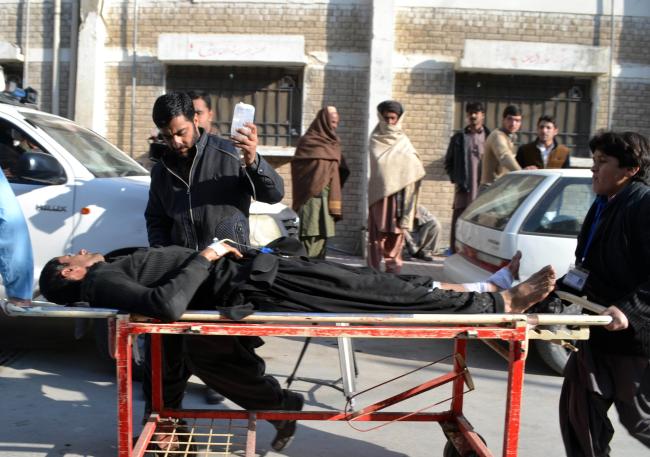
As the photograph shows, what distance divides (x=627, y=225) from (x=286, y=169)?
8.09 meters

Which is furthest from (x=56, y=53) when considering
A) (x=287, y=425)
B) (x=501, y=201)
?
(x=287, y=425)

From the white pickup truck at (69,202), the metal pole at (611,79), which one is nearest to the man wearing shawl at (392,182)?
the white pickup truck at (69,202)

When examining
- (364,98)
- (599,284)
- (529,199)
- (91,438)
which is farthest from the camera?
(364,98)

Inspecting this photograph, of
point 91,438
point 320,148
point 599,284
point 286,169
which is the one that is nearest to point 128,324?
point 91,438

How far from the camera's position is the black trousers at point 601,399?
2998mm

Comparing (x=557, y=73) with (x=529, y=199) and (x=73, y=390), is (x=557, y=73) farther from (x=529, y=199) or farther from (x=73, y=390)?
(x=73, y=390)

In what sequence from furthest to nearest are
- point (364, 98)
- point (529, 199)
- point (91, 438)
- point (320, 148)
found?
point (364, 98) → point (320, 148) → point (529, 199) → point (91, 438)

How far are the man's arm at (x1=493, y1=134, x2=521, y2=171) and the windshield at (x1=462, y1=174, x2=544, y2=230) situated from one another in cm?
103

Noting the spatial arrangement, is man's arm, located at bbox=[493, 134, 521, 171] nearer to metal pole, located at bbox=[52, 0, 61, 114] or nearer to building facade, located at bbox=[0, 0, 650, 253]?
building facade, located at bbox=[0, 0, 650, 253]

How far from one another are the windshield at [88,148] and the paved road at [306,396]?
58.2 inches

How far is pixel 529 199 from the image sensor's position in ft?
18.1

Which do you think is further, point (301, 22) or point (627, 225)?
point (301, 22)

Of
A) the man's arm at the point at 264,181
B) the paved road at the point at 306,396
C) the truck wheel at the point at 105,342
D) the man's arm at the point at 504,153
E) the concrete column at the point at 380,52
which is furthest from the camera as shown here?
the concrete column at the point at 380,52

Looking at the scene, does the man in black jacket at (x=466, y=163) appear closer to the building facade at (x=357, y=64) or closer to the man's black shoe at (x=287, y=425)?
the building facade at (x=357, y=64)
